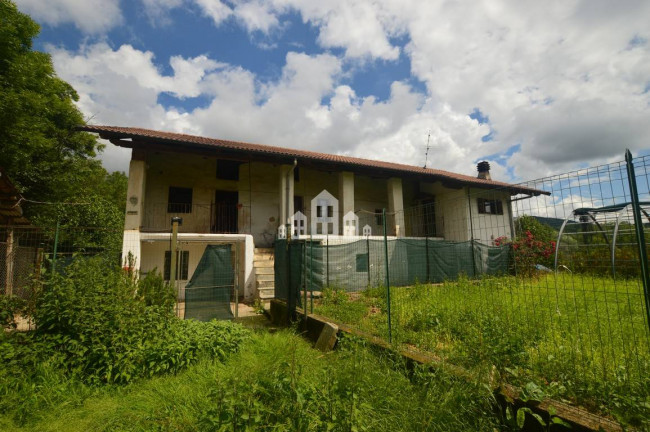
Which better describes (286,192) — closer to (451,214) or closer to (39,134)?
(451,214)

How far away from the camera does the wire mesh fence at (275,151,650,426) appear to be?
2447 mm

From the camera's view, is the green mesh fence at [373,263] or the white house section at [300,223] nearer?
the green mesh fence at [373,263]

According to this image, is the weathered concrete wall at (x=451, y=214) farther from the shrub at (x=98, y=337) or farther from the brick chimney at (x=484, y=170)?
the shrub at (x=98, y=337)

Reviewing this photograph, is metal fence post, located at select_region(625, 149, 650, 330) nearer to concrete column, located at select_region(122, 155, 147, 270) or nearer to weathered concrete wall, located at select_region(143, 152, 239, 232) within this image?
concrete column, located at select_region(122, 155, 147, 270)

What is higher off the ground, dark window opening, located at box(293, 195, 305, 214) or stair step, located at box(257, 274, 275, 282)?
dark window opening, located at box(293, 195, 305, 214)

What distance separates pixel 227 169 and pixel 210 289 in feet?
24.3

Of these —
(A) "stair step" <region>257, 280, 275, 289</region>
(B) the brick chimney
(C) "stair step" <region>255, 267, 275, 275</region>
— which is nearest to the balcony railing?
(C) "stair step" <region>255, 267, 275, 275</region>

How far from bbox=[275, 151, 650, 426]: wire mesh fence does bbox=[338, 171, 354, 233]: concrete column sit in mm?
2041

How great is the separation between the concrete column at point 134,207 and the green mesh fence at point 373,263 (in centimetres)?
452

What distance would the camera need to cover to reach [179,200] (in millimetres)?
11930

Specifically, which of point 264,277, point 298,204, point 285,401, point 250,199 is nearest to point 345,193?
point 298,204

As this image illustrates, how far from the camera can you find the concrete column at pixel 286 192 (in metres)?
11.2

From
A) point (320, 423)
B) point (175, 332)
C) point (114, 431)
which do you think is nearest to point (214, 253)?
point (175, 332)

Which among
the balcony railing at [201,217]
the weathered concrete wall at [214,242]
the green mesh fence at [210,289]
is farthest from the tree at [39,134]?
the green mesh fence at [210,289]
